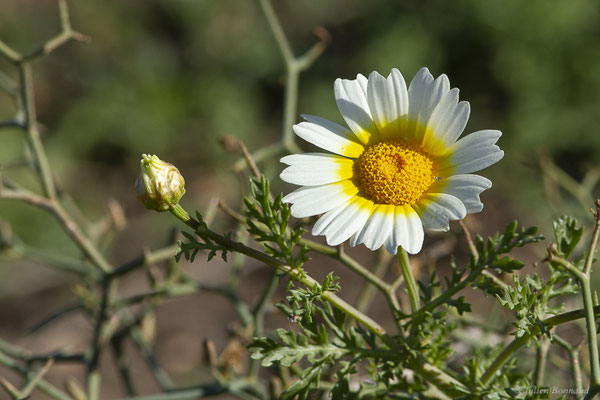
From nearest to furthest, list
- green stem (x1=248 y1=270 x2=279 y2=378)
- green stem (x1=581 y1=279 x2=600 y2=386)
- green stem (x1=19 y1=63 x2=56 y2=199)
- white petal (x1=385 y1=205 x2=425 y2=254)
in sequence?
green stem (x1=581 y1=279 x2=600 y2=386)
white petal (x1=385 y1=205 x2=425 y2=254)
green stem (x1=248 y1=270 x2=279 y2=378)
green stem (x1=19 y1=63 x2=56 y2=199)

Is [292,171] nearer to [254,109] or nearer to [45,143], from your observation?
[254,109]

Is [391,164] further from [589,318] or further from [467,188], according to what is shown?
[589,318]

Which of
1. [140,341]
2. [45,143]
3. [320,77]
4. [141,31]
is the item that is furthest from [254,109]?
[140,341]

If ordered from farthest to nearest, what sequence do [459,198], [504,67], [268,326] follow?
[504,67]
[268,326]
[459,198]

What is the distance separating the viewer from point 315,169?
113cm

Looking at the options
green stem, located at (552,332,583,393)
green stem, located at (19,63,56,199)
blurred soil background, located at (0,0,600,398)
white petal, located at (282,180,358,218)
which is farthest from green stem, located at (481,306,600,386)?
blurred soil background, located at (0,0,600,398)

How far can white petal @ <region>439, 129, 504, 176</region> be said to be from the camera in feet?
3.33

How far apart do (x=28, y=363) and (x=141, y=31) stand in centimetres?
384

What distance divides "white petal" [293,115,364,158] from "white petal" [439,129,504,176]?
182 mm

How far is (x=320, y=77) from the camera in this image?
4551 millimetres

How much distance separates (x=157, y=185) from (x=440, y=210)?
44cm

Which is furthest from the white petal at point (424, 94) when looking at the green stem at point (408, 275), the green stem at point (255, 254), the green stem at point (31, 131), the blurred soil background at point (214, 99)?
the blurred soil background at point (214, 99)

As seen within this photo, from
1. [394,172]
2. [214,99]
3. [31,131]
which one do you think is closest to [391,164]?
[394,172]

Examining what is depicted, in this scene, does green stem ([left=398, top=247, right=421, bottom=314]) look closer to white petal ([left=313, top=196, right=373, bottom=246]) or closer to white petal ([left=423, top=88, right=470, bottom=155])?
white petal ([left=313, top=196, right=373, bottom=246])
